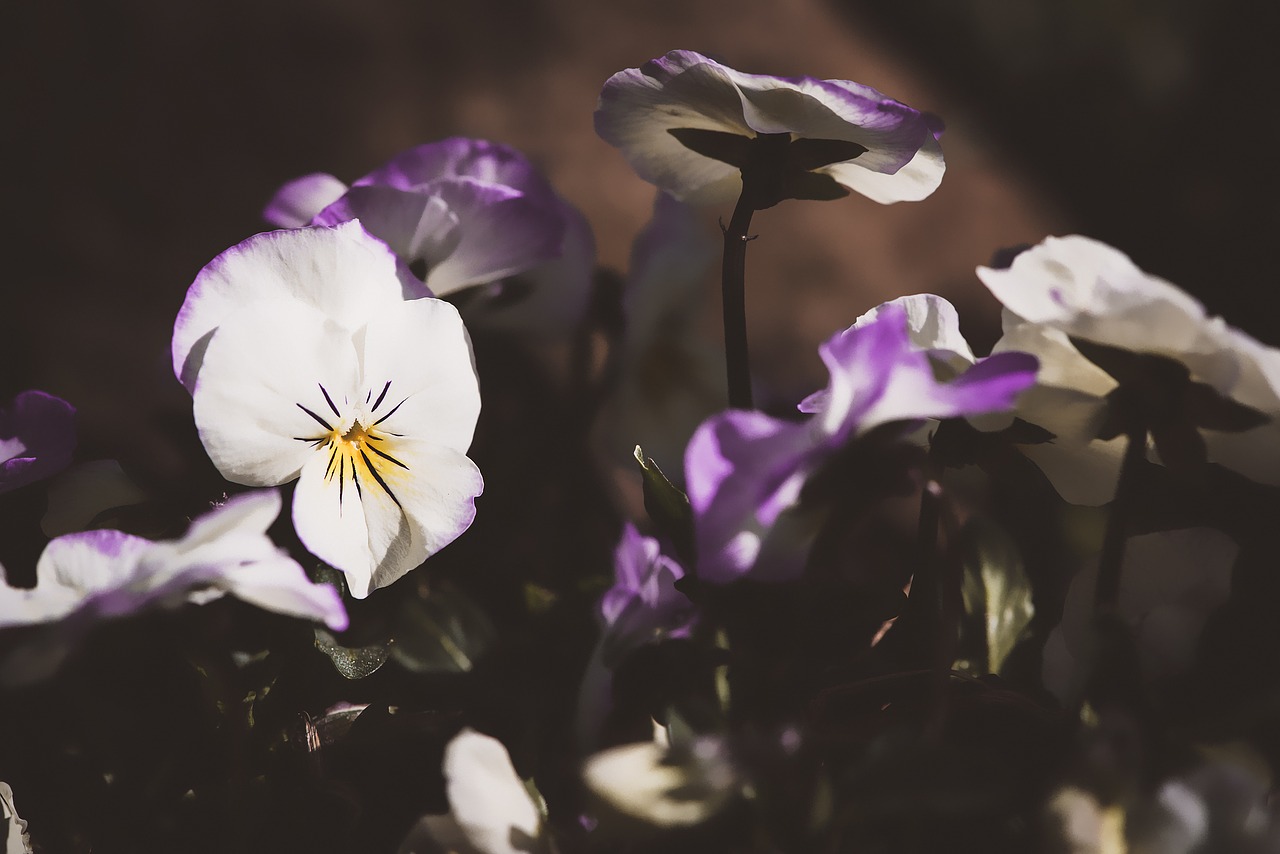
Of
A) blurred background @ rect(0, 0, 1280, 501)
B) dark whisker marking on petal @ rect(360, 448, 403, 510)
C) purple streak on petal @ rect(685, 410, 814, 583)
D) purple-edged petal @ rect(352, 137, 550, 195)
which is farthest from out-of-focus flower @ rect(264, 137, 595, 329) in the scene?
blurred background @ rect(0, 0, 1280, 501)

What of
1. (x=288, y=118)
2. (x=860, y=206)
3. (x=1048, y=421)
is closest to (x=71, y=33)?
(x=288, y=118)

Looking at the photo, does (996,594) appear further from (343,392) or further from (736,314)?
(343,392)

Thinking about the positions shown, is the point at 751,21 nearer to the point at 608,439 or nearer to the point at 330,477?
the point at 608,439

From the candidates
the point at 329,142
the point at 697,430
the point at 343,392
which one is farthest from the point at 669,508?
the point at 329,142

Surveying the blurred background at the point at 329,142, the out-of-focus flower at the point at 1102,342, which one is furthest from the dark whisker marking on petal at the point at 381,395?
the blurred background at the point at 329,142

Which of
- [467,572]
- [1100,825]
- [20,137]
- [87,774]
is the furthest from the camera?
[20,137]

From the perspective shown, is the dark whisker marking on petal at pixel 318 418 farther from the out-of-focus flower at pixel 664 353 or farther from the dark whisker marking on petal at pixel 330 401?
the out-of-focus flower at pixel 664 353
